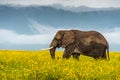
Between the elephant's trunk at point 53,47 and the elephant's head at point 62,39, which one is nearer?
the elephant's trunk at point 53,47

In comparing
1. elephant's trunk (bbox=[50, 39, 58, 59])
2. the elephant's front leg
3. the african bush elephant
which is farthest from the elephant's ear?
elephant's trunk (bbox=[50, 39, 58, 59])

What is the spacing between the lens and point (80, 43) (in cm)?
2758

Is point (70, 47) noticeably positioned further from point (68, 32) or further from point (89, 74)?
point (89, 74)

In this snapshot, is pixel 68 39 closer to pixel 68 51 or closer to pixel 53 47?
pixel 68 51

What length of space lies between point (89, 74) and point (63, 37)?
12942 millimetres

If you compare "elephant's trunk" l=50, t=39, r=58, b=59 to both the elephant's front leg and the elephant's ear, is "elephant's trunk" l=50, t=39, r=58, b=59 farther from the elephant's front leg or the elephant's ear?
the elephant's front leg

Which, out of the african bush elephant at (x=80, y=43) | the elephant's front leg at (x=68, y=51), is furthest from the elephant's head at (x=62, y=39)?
the elephant's front leg at (x=68, y=51)

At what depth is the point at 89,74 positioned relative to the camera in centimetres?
1498

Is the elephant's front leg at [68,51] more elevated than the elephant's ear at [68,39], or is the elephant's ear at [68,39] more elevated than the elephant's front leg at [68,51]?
the elephant's ear at [68,39]

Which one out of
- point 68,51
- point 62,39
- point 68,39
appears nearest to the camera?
point 68,51

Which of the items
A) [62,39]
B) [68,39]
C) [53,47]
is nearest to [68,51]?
[68,39]

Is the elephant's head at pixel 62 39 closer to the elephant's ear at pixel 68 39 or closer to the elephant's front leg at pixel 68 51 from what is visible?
the elephant's ear at pixel 68 39

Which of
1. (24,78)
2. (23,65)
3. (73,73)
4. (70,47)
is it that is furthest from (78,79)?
(70,47)

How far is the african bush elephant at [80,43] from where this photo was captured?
2736cm
